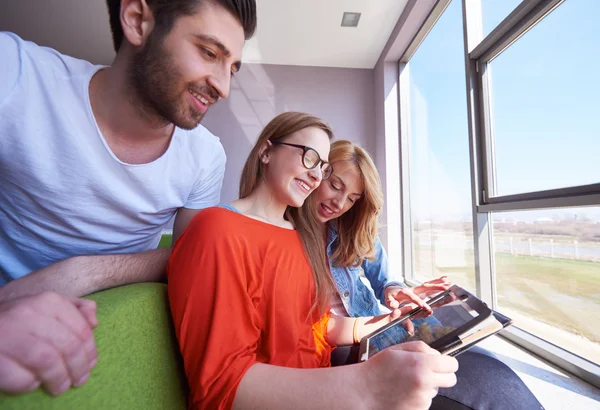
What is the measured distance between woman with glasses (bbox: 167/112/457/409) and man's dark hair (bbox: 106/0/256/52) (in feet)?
1.08

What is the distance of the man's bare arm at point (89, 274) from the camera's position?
59cm

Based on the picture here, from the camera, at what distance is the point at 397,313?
0.89m

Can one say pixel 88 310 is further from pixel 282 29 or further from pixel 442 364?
Result: pixel 282 29

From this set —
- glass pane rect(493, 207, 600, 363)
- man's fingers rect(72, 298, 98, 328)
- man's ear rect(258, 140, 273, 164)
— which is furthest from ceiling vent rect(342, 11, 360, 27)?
man's fingers rect(72, 298, 98, 328)

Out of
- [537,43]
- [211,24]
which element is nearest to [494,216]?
[537,43]

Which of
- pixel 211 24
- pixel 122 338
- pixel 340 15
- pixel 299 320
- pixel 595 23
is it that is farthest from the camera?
pixel 340 15

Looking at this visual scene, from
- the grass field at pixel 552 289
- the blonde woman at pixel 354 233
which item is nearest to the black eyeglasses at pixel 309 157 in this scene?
the blonde woman at pixel 354 233

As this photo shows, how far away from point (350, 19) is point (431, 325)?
3040mm

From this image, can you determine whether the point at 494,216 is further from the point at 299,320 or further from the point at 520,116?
the point at 299,320

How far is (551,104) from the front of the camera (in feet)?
5.15

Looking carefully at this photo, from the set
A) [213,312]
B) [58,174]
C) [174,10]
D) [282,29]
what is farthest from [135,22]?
[282,29]

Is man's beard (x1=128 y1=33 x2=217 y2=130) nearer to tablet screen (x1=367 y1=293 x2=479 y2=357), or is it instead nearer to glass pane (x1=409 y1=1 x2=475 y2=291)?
tablet screen (x1=367 y1=293 x2=479 y2=357)

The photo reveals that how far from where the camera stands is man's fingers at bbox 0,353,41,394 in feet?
0.97

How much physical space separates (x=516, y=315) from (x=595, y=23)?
1483 millimetres
